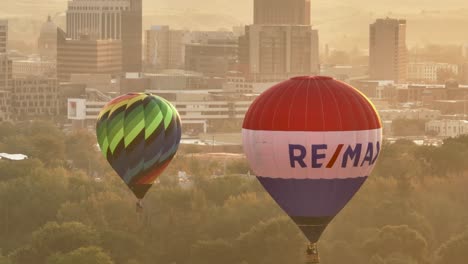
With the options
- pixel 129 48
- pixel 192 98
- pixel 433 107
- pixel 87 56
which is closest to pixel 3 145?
pixel 192 98

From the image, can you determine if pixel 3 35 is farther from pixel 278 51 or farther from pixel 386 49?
pixel 386 49

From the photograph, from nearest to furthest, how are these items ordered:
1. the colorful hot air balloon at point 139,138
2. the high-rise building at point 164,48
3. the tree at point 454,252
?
the tree at point 454,252 → the colorful hot air balloon at point 139,138 → the high-rise building at point 164,48

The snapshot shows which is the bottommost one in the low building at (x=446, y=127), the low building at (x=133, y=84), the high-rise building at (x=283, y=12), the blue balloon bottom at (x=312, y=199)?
the low building at (x=446, y=127)

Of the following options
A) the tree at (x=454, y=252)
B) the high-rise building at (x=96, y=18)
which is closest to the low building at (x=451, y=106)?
the high-rise building at (x=96, y=18)

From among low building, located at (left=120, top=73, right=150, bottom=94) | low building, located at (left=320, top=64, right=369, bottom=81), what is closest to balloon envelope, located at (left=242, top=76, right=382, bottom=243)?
low building, located at (left=120, top=73, right=150, bottom=94)

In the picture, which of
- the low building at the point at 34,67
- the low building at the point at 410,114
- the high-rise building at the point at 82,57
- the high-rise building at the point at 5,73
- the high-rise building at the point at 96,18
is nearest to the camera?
the low building at the point at 410,114

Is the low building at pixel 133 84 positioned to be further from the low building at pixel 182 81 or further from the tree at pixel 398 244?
the tree at pixel 398 244

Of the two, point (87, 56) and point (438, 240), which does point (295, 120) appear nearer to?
point (438, 240)
